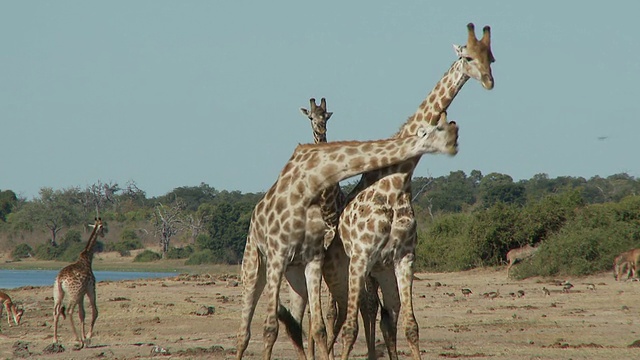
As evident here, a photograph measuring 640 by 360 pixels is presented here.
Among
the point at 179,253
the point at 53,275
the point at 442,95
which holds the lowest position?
the point at 53,275

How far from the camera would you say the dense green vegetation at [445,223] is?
23.9 m

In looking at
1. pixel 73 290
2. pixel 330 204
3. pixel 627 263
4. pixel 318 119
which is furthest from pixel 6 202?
pixel 330 204

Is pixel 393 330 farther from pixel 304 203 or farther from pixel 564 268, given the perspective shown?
pixel 564 268

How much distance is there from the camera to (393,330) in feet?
32.5

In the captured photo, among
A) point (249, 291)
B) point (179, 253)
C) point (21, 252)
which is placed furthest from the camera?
point (21, 252)

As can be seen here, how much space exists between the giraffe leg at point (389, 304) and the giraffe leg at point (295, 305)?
0.68m

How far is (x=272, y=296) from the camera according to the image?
372 inches

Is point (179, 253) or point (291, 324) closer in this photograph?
point (291, 324)

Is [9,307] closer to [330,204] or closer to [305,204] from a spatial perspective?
[330,204]

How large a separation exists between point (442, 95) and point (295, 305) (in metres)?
2.33

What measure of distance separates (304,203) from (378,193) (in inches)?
25.9

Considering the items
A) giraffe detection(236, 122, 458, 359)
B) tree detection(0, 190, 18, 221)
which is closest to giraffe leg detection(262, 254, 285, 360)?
giraffe detection(236, 122, 458, 359)

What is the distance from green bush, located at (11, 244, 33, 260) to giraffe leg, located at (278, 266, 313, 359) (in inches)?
1819

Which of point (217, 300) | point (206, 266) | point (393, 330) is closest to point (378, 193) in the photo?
point (393, 330)
